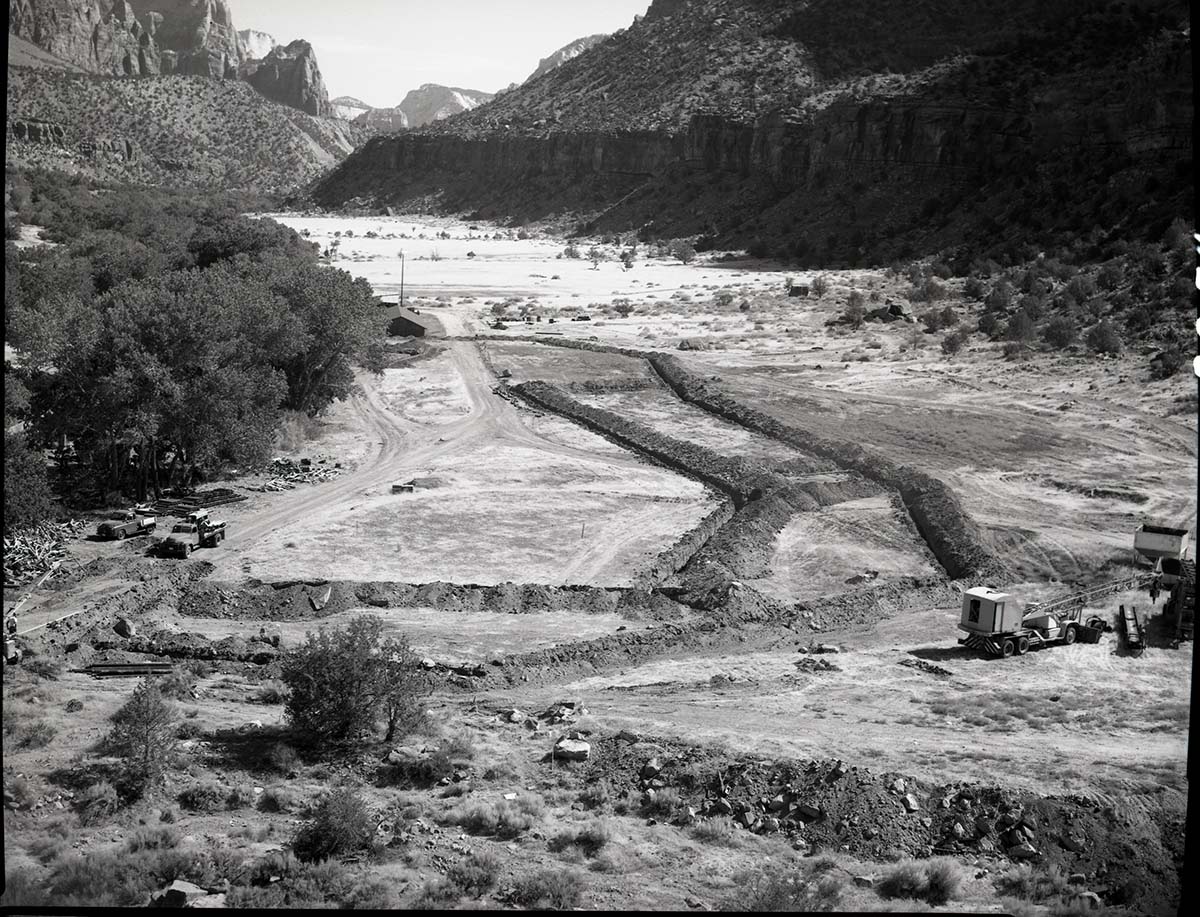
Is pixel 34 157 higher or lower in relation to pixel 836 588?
higher

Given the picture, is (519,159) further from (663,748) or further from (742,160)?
(663,748)

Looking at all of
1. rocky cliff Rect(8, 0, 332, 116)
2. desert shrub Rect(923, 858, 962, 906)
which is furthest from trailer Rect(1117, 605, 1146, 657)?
rocky cliff Rect(8, 0, 332, 116)

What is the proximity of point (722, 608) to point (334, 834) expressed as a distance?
14934 mm

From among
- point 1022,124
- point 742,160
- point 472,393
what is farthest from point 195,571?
point 742,160

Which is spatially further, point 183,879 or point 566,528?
point 566,528

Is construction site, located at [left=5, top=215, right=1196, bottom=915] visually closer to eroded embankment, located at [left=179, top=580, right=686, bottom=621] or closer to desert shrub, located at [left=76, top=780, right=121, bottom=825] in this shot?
eroded embankment, located at [left=179, top=580, right=686, bottom=621]

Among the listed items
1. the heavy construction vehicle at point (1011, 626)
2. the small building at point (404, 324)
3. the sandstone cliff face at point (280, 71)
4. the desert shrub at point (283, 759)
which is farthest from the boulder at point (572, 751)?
the sandstone cliff face at point (280, 71)

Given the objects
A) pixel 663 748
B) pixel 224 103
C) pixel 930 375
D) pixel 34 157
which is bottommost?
pixel 663 748

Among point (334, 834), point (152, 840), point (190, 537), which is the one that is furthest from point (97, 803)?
point (190, 537)

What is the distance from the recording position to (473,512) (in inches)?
1439

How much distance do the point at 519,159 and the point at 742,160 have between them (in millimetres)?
42645

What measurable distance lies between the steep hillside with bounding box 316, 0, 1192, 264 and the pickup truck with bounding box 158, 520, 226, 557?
71.2m

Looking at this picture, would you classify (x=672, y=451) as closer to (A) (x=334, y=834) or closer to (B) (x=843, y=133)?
(A) (x=334, y=834)

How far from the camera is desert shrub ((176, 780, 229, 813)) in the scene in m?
16.6
